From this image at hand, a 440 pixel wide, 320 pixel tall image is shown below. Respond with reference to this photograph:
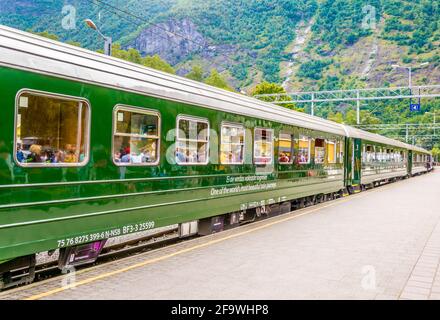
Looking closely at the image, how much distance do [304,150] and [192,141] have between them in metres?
6.55

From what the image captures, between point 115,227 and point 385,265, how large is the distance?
4.18m

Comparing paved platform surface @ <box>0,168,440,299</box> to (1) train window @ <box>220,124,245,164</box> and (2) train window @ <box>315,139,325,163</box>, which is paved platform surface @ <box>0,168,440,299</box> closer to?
(1) train window @ <box>220,124,245,164</box>

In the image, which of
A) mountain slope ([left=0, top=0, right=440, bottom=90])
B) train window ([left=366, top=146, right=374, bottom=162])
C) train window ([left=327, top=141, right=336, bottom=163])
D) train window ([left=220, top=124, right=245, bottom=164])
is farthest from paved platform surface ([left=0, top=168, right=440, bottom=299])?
mountain slope ([left=0, top=0, right=440, bottom=90])

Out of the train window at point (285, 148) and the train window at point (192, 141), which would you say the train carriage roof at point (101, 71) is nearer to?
the train window at point (192, 141)

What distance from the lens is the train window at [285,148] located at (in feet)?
41.8

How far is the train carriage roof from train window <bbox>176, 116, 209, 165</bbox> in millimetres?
374

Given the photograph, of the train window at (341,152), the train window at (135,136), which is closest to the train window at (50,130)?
the train window at (135,136)

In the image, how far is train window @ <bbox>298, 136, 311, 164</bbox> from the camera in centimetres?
1421

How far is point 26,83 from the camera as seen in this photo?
5508 mm

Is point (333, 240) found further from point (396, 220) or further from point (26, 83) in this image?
point (26, 83)

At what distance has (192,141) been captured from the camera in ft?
28.9

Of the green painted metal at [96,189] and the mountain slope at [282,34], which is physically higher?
the mountain slope at [282,34]

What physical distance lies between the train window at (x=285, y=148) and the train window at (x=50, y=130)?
727 centimetres
